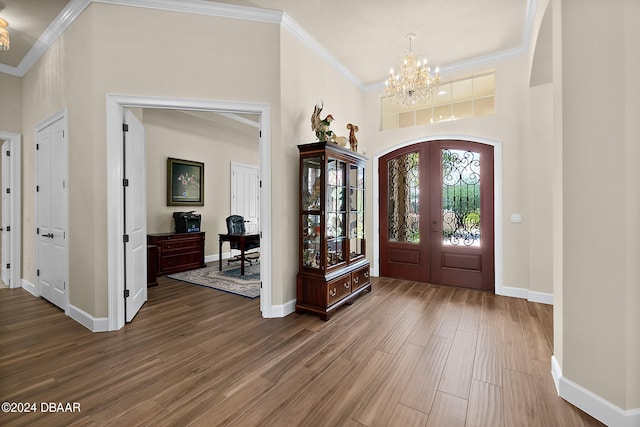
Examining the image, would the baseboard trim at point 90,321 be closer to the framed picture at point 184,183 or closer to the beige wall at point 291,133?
the beige wall at point 291,133

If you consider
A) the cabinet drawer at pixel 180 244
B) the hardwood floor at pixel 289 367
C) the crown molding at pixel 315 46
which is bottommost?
the hardwood floor at pixel 289 367

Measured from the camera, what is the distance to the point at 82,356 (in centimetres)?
244

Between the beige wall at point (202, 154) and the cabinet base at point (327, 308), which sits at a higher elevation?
the beige wall at point (202, 154)

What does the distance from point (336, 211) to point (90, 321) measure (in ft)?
9.61

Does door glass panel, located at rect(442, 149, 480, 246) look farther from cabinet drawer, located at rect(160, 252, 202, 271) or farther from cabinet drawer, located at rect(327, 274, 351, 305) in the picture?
cabinet drawer, located at rect(160, 252, 202, 271)

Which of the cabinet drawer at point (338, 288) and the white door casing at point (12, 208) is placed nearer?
the cabinet drawer at point (338, 288)

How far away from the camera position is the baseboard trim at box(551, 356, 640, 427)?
1624mm

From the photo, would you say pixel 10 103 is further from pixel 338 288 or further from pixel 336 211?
pixel 338 288

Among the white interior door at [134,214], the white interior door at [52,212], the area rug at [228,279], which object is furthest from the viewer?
the area rug at [228,279]

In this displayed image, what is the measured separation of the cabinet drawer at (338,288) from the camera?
131 inches

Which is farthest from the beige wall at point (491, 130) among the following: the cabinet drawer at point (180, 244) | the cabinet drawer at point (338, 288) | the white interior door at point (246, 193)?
the white interior door at point (246, 193)

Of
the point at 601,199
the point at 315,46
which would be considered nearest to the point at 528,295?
the point at 601,199

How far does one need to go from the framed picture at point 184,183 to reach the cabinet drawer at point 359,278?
4208mm

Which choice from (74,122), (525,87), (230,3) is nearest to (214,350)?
(74,122)
